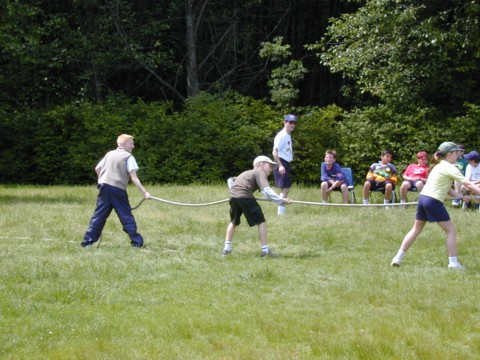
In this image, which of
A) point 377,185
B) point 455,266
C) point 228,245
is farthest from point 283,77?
point 455,266

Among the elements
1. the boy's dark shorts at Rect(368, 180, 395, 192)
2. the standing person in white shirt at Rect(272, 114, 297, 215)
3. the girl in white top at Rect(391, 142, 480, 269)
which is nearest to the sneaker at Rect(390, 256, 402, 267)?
the girl in white top at Rect(391, 142, 480, 269)

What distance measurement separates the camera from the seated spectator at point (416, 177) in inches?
659

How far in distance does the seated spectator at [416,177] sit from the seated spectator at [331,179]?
1149mm

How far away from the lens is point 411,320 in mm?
8102

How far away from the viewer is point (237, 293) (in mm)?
9234

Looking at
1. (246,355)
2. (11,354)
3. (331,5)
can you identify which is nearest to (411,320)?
(246,355)

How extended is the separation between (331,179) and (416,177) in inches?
67.6

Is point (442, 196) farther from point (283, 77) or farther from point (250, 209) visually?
point (283, 77)

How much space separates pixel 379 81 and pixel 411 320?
1554 cm

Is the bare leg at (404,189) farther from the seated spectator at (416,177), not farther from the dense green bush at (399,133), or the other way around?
the dense green bush at (399,133)

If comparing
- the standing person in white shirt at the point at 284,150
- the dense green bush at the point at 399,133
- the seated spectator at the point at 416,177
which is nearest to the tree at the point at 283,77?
the dense green bush at the point at 399,133

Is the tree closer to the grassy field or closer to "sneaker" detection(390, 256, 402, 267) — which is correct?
the grassy field

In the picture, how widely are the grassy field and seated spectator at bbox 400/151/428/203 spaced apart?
229 cm

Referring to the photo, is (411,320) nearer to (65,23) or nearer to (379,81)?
(379,81)
